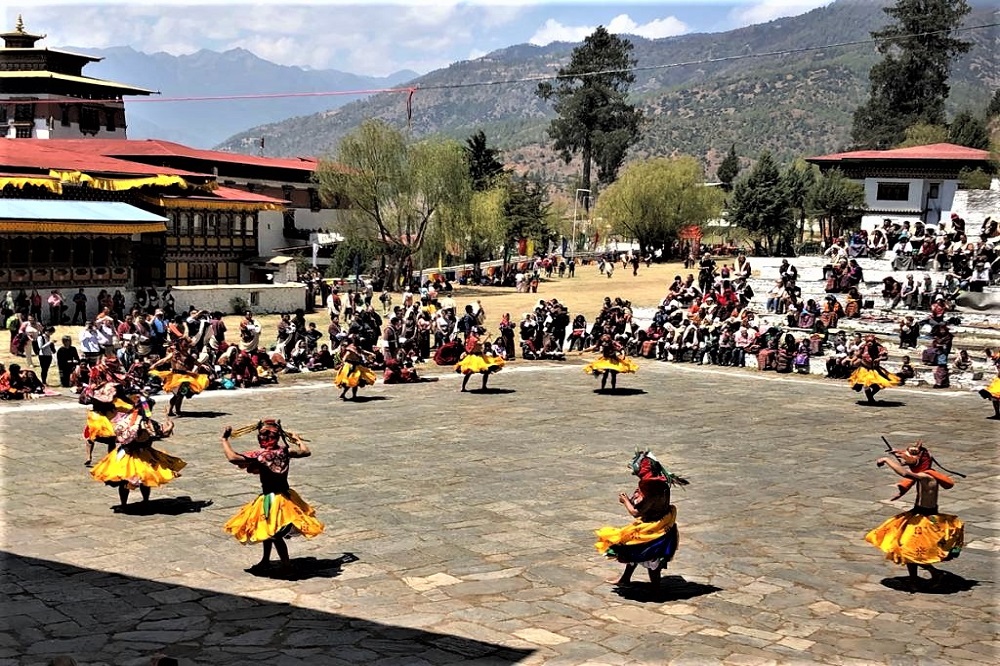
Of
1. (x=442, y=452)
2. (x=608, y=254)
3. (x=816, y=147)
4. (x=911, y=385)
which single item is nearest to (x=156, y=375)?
(x=442, y=452)

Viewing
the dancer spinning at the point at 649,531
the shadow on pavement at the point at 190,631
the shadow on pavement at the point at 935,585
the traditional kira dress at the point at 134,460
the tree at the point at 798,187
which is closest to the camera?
the shadow on pavement at the point at 190,631

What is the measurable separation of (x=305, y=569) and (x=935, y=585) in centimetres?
596

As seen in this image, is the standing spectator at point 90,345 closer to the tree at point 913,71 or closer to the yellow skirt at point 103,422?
the yellow skirt at point 103,422

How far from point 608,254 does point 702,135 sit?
124 metres

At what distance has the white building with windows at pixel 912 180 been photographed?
49.9m

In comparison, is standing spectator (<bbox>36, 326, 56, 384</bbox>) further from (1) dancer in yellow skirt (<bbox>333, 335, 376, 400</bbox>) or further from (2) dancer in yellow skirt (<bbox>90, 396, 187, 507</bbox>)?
(2) dancer in yellow skirt (<bbox>90, 396, 187, 507</bbox>)

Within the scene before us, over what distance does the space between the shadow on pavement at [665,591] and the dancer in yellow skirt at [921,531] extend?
1.68m

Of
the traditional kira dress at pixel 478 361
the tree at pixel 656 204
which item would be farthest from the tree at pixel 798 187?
the traditional kira dress at pixel 478 361

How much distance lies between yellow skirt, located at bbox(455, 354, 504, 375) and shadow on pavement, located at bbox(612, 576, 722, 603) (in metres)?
12.2

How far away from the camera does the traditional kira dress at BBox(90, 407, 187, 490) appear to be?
41.5 ft

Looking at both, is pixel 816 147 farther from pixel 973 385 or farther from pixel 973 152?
pixel 973 385

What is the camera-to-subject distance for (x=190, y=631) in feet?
29.7

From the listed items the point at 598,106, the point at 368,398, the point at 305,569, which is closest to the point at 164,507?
the point at 305,569

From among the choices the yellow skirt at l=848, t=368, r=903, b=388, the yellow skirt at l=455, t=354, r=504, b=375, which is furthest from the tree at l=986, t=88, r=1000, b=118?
the yellow skirt at l=455, t=354, r=504, b=375
